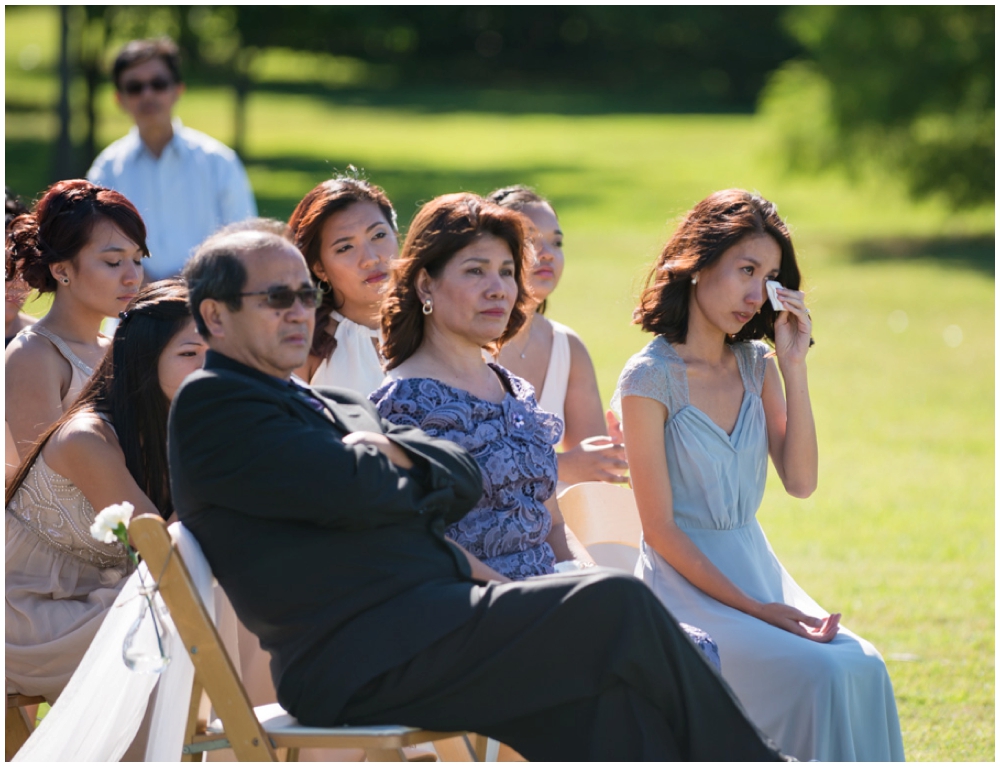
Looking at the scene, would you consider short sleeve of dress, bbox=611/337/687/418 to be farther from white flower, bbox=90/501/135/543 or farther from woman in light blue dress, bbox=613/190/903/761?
white flower, bbox=90/501/135/543

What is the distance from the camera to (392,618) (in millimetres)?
2939

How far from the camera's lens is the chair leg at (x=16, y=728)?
377cm

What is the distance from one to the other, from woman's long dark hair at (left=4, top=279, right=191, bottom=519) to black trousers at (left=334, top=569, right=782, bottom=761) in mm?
1177

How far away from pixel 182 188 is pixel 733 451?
16.6 ft

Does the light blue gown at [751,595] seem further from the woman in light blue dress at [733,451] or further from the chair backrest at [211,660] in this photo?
the chair backrest at [211,660]

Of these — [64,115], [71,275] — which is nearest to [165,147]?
[71,275]

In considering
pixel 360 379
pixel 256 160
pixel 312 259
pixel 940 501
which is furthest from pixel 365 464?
pixel 256 160

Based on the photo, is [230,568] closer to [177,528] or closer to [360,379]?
[177,528]

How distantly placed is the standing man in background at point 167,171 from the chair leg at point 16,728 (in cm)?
446

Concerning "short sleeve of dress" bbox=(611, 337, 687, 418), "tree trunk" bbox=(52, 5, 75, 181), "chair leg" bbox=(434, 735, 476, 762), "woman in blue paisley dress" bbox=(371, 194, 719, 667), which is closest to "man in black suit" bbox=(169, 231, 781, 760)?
"chair leg" bbox=(434, 735, 476, 762)

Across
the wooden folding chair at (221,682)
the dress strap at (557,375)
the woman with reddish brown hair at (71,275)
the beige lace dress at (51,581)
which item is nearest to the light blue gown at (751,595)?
the dress strap at (557,375)

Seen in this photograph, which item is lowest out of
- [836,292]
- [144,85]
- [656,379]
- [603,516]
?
[603,516]

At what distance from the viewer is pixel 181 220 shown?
26.6 ft

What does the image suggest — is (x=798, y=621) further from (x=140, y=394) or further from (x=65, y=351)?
(x=65, y=351)
